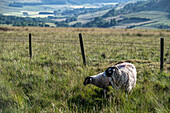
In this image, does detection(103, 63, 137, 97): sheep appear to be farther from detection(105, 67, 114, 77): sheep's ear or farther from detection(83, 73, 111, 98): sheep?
detection(83, 73, 111, 98): sheep

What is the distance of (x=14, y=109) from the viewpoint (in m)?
4.38

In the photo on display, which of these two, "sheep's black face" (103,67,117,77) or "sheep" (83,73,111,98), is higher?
"sheep's black face" (103,67,117,77)

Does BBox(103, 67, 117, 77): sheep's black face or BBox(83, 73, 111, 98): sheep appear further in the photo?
BBox(83, 73, 111, 98): sheep

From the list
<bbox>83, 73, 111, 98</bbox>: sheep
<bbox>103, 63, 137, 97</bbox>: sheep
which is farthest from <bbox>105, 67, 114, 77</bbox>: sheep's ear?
<bbox>83, 73, 111, 98</bbox>: sheep

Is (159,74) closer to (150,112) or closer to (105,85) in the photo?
(105,85)

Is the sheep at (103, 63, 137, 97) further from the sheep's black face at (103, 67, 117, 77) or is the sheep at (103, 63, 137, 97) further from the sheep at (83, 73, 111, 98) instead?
the sheep at (83, 73, 111, 98)

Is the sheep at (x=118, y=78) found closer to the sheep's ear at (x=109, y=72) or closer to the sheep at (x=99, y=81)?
the sheep's ear at (x=109, y=72)

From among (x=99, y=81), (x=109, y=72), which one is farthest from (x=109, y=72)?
(x=99, y=81)

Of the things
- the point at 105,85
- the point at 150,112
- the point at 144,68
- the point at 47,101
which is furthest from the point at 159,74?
the point at 47,101

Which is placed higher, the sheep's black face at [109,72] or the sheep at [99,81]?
the sheep's black face at [109,72]

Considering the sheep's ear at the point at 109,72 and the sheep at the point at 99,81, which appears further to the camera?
the sheep at the point at 99,81

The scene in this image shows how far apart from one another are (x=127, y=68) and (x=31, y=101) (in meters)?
3.13

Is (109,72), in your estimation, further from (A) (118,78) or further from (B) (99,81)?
(B) (99,81)

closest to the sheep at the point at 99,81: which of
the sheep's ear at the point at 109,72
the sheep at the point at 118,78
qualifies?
the sheep at the point at 118,78
